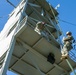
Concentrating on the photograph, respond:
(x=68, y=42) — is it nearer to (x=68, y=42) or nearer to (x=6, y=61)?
(x=68, y=42)

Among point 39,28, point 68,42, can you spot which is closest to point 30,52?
point 39,28

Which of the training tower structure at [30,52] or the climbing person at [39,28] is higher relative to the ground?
the climbing person at [39,28]

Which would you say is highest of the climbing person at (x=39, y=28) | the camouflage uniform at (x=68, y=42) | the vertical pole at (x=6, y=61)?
the climbing person at (x=39, y=28)

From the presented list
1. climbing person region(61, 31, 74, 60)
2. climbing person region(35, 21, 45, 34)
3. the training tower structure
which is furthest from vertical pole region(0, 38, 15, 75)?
climbing person region(61, 31, 74, 60)

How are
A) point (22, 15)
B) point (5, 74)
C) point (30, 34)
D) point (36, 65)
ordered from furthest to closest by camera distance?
point (22, 15), point (36, 65), point (30, 34), point (5, 74)

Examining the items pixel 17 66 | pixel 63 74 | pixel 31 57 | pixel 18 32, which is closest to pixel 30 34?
pixel 18 32

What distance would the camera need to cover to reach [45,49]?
14672mm

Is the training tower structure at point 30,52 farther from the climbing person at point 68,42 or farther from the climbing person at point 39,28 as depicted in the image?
the climbing person at point 68,42

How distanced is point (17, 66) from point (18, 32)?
294 centimetres

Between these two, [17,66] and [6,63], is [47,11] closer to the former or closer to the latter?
[17,66]

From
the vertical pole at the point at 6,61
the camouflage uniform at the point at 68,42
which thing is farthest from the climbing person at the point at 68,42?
the vertical pole at the point at 6,61

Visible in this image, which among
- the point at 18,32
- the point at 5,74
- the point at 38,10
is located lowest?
the point at 5,74

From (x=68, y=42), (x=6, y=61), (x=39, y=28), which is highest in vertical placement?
(x=39, y=28)

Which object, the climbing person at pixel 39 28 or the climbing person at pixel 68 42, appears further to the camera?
the climbing person at pixel 39 28
